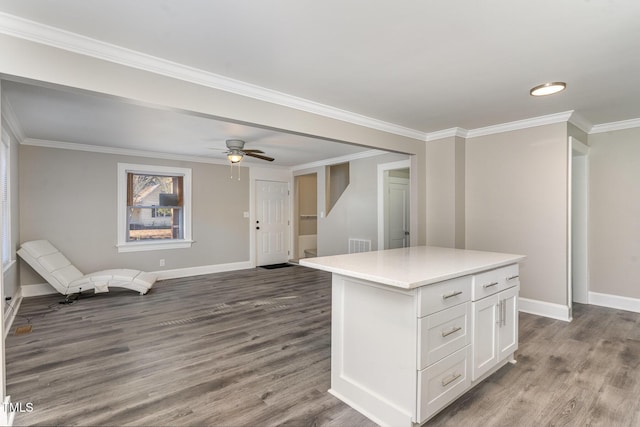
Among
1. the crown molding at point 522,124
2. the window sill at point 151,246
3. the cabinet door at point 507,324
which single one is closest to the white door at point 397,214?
the crown molding at point 522,124

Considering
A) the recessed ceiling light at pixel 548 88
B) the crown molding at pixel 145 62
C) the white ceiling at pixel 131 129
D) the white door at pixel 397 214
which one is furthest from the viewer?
the white door at pixel 397 214

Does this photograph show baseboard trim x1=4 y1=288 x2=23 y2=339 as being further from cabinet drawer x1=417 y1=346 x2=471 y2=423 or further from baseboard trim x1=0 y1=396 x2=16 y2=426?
cabinet drawer x1=417 y1=346 x2=471 y2=423

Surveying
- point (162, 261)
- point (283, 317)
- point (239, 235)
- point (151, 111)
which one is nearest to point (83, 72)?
point (151, 111)

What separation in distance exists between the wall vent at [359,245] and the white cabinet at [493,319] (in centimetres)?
332

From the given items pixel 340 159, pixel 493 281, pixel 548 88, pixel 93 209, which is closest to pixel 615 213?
pixel 548 88

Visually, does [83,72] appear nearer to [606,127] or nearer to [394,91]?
[394,91]

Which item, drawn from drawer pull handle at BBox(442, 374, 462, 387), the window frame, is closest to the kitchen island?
drawer pull handle at BBox(442, 374, 462, 387)

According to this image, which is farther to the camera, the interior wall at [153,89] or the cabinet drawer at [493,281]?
the cabinet drawer at [493,281]

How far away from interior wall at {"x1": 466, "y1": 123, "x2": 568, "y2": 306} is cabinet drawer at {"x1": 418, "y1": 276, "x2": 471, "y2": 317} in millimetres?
2365

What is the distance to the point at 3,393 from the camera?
190 centimetres

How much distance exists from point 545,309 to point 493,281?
214cm

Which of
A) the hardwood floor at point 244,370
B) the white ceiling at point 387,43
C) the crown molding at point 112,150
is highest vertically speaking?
the white ceiling at point 387,43

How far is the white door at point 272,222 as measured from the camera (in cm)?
717

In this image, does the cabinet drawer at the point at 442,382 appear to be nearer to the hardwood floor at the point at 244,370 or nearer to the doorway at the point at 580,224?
the hardwood floor at the point at 244,370
